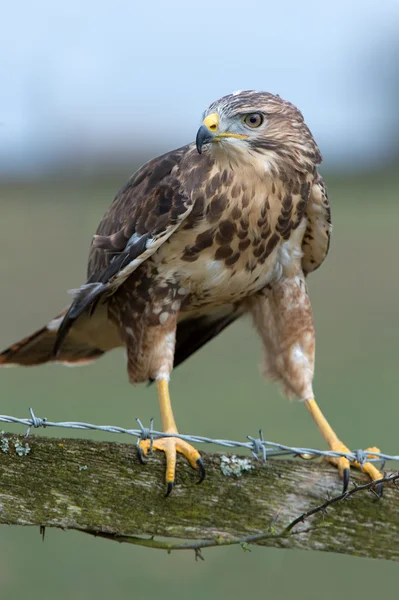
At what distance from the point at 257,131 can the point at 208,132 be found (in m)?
0.25

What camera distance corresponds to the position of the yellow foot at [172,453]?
260cm

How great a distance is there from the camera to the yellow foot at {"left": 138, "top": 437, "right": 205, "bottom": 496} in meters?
2.60

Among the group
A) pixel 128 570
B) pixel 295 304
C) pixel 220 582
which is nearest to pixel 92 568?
pixel 128 570

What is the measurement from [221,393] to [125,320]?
5823 millimetres

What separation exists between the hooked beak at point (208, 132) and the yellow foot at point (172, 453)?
1118 millimetres

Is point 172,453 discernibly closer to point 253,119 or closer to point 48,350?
point 253,119

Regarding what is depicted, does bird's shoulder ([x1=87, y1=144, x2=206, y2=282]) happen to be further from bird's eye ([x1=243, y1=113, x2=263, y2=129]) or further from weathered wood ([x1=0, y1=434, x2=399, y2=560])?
weathered wood ([x1=0, y1=434, x2=399, y2=560])

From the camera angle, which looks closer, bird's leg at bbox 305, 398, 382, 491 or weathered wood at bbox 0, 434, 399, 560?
weathered wood at bbox 0, 434, 399, 560

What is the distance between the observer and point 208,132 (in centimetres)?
346

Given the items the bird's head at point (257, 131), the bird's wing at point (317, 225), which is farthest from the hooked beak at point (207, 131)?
the bird's wing at point (317, 225)

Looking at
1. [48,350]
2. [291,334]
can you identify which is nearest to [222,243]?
[291,334]

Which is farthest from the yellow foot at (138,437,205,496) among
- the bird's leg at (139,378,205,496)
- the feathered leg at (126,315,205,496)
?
the feathered leg at (126,315,205,496)

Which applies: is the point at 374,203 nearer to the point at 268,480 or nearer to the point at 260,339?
the point at 260,339

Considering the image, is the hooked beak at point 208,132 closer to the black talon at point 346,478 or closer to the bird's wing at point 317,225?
the bird's wing at point 317,225
